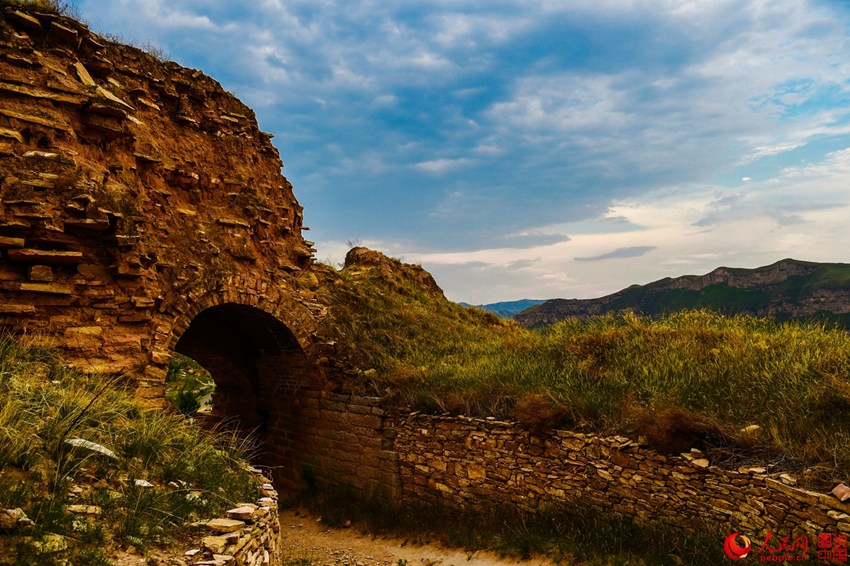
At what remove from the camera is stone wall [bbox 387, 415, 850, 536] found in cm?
539

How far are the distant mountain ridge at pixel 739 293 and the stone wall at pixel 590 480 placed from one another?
19948 millimetres

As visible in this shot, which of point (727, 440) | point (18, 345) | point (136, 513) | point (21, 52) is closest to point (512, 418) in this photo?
point (727, 440)

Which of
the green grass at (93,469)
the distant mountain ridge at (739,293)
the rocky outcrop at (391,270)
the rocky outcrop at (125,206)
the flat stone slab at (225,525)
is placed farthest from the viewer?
the distant mountain ridge at (739,293)

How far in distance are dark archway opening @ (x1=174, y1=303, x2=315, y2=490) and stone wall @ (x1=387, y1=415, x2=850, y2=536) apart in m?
3.17

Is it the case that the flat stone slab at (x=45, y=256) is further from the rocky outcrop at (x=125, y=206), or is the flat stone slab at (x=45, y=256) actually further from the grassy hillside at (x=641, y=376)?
the grassy hillside at (x=641, y=376)

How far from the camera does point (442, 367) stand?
33.9ft

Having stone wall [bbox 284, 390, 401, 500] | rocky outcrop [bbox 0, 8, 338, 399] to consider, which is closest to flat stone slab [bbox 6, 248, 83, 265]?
rocky outcrop [bbox 0, 8, 338, 399]

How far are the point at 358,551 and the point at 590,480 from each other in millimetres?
4284

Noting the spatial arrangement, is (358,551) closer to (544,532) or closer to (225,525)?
(544,532)

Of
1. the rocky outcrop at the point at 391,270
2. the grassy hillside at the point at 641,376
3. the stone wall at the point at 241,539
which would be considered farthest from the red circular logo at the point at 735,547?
the rocky outcrop at the point at 391,270

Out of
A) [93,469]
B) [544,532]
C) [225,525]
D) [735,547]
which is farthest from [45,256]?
[735,547]

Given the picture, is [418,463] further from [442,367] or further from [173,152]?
[173,152]

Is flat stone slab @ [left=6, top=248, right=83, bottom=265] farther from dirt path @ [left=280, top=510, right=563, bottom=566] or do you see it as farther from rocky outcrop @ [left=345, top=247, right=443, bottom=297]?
rocky outcrop @ [left=345, top=247, right=443, bottom=297]

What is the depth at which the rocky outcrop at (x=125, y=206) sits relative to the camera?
6.57 meters
